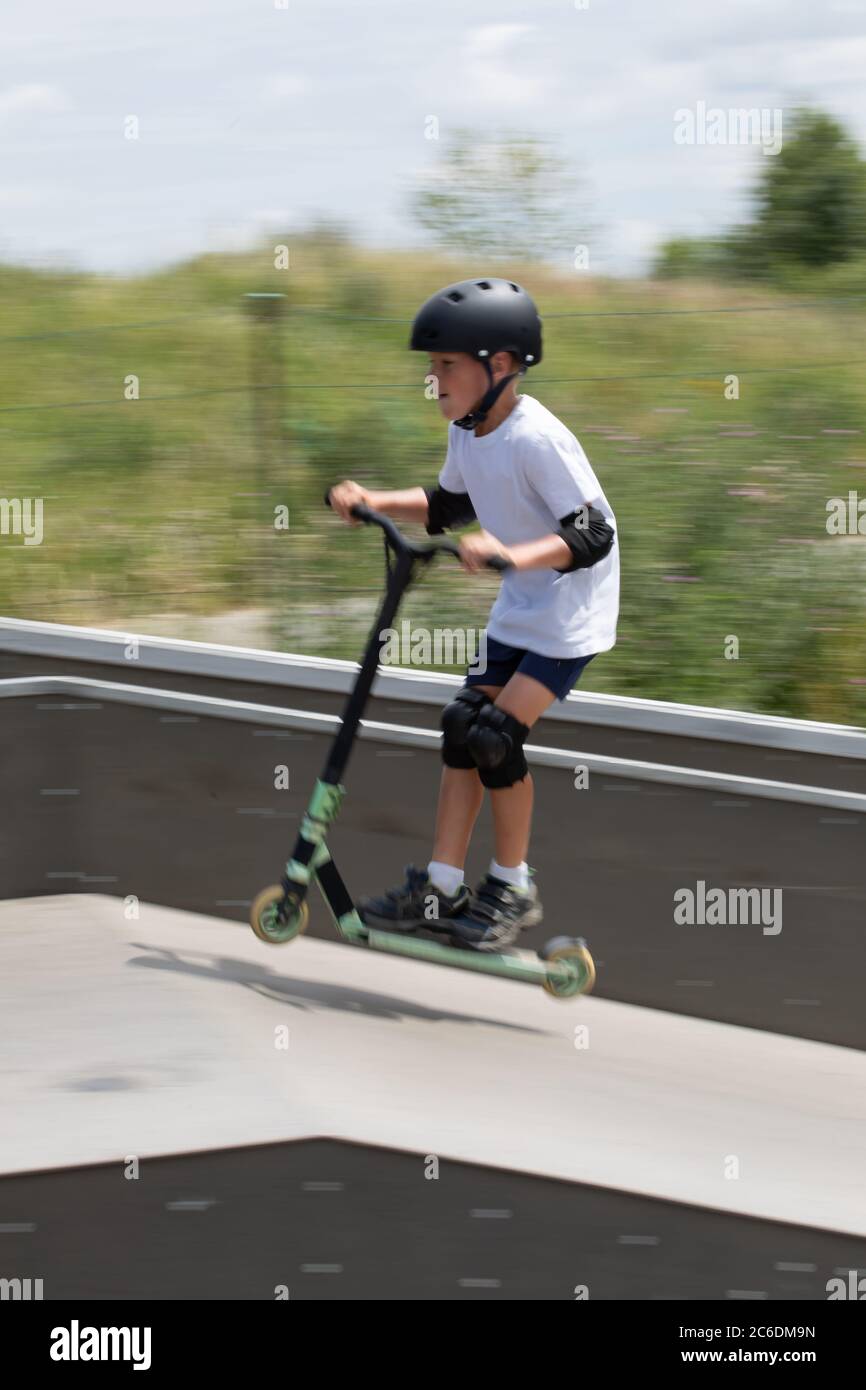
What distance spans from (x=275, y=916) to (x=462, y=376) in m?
1.55

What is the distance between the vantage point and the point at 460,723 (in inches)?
158

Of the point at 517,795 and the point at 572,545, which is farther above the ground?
the point at 572,545

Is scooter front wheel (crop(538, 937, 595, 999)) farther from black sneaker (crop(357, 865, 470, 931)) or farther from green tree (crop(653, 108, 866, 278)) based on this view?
green tree (crop(653, 108, 866, 278))

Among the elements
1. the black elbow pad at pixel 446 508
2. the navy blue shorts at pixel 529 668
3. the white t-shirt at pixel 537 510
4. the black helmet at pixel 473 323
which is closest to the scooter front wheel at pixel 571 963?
the navy blue shorts at pixel 529 668

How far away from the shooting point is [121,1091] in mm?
3455

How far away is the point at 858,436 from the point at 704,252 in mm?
6159

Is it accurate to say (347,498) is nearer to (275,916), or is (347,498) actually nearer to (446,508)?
(446,508)

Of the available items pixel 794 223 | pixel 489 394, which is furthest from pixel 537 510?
pixel 794 223

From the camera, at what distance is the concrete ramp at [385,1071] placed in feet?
10.5

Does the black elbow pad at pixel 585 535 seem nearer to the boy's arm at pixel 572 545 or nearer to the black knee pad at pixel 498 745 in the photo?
the boy's arm at pixel 572 545

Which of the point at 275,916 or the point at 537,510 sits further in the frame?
the point at 275,916

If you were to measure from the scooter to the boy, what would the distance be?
50 millimetres

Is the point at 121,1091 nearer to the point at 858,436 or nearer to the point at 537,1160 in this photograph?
the point at 537,1160
